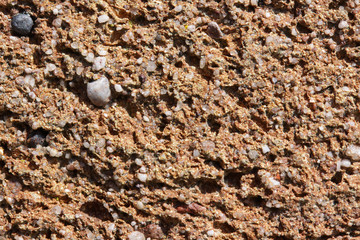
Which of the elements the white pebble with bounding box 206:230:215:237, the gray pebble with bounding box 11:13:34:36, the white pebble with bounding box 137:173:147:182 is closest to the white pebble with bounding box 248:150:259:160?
the white pebble with bounding box 206:230:215:237

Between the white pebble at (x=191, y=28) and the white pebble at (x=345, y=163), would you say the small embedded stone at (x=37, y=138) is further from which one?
the white pebble at (x=345, y=163)

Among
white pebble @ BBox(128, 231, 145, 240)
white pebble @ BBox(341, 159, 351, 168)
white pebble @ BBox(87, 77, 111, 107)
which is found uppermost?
white pebble @ BBox(341, 159, 351, 168)

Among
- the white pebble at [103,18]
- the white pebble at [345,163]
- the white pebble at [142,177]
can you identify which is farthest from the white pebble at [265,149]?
the white pebble at [103,18]

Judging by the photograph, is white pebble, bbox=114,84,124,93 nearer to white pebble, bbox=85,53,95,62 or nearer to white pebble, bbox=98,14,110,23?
white pebble, bbox=85,53,95,62

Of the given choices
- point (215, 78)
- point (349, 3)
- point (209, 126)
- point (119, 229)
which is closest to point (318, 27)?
point (349, 3)

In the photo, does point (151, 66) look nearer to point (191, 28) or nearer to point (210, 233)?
point (191, 28)

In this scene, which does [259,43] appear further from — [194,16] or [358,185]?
[358,185]

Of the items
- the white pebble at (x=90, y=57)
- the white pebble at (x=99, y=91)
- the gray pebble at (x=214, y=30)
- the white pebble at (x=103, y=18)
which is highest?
the gray pebble at (x=214, y=30)
